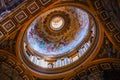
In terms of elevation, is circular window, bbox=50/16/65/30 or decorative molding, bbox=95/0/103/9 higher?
decorative molding, bbox=95/0/103/9

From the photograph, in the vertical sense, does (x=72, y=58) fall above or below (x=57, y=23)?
below

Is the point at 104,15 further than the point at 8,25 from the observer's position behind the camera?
Yes

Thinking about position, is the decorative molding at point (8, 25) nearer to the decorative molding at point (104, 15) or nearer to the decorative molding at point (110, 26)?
the decorative molding at point (104, 15)

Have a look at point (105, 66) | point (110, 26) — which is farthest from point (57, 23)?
point (110, 26)

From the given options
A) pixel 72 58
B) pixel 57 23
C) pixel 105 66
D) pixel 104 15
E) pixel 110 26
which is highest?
pixel 57 23

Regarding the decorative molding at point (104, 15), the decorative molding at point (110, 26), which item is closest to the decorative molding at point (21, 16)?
the decorative molding at point (104, 15)

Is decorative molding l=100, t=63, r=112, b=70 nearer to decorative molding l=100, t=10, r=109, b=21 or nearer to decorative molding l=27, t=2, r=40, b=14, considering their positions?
decorative molding l=100, t=10, r=109, b=21

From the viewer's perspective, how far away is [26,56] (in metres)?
13.0

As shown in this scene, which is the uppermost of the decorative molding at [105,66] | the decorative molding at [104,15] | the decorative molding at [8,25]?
the decorative molding at [8,25]

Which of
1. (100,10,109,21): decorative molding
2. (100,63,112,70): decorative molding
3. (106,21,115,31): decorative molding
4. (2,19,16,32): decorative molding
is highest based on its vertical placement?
(2,19,16,32): decorative molding

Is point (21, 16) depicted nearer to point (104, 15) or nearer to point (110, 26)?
point (104, 15)


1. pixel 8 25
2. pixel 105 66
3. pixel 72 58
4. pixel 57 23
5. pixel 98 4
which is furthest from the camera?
pixel 57 23

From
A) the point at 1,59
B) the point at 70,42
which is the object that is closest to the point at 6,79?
the point at 1,59

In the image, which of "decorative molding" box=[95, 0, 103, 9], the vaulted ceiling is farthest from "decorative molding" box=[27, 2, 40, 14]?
"decorative molding" box=[95, 0, 103, 9]
